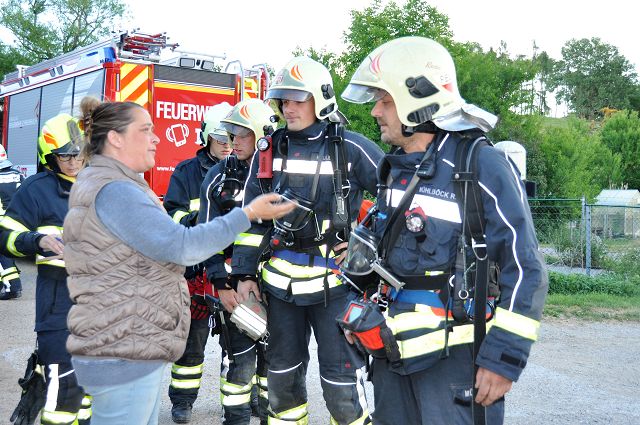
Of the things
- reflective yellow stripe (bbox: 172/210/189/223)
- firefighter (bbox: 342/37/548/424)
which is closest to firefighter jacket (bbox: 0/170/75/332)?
reflective yellow stripe (bbox: 172/210/189/223)

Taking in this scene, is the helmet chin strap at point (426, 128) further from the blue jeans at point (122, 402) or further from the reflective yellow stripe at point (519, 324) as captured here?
the blue jeans at point (122, 402)

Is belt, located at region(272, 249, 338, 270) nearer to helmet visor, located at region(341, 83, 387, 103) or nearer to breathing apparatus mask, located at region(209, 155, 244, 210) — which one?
breathing apparatus mask, located at region(209, 155, 244, 210)

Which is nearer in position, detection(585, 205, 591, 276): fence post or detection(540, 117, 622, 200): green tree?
detection(585, 205, 591, 276): fence post

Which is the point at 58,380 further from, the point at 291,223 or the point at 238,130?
the point at 238,130

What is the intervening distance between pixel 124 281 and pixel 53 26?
40.8 metres

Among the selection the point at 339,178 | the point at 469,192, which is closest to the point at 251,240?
the point at 339,178

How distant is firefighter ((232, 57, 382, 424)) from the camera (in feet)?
13.2

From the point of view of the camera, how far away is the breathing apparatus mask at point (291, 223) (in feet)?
12.8

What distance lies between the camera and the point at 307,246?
4.11 metres

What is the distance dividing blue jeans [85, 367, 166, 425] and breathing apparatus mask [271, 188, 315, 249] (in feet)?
4.56

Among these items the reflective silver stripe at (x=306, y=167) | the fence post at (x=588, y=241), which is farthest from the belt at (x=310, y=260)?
the fence post at (x=588, y=241)

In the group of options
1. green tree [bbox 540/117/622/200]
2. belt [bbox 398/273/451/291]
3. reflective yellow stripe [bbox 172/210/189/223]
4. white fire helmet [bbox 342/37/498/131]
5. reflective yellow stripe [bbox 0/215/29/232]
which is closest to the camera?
belt [bbox 398/273/451/291]

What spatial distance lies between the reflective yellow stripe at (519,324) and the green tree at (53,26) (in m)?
39.1

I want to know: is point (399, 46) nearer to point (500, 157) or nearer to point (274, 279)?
point (500, 157)
